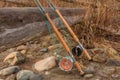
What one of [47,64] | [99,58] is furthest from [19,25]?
[99,58]

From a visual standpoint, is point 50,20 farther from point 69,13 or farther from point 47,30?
point 69,13

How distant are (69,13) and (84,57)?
31.9 inches

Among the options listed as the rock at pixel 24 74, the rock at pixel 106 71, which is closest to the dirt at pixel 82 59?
the rock at pixel 106 71

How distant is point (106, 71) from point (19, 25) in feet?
4.26

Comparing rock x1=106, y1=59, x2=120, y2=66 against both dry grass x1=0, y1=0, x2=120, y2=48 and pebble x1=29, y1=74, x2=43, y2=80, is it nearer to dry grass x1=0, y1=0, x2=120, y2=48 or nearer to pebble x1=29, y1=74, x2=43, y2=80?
dry grass x1=0, y1=0, x2=120, y2=48

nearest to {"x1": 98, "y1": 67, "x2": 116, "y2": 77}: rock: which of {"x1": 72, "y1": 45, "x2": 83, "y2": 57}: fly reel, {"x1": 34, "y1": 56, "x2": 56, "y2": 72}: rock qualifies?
{"x1": 72, "y1": 45, "x2": 83, "y2": 57}: fly reel

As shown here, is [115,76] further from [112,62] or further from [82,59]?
[82,59]

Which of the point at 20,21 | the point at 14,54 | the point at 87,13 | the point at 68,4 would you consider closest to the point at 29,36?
the point at 20,21

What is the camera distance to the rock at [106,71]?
12.8ft

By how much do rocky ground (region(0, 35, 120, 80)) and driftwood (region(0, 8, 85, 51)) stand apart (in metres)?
0.39

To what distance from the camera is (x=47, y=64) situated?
405cm

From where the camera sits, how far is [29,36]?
3854mm

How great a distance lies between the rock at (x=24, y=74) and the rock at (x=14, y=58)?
1.20 ft

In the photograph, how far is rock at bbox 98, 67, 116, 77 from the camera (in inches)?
153
